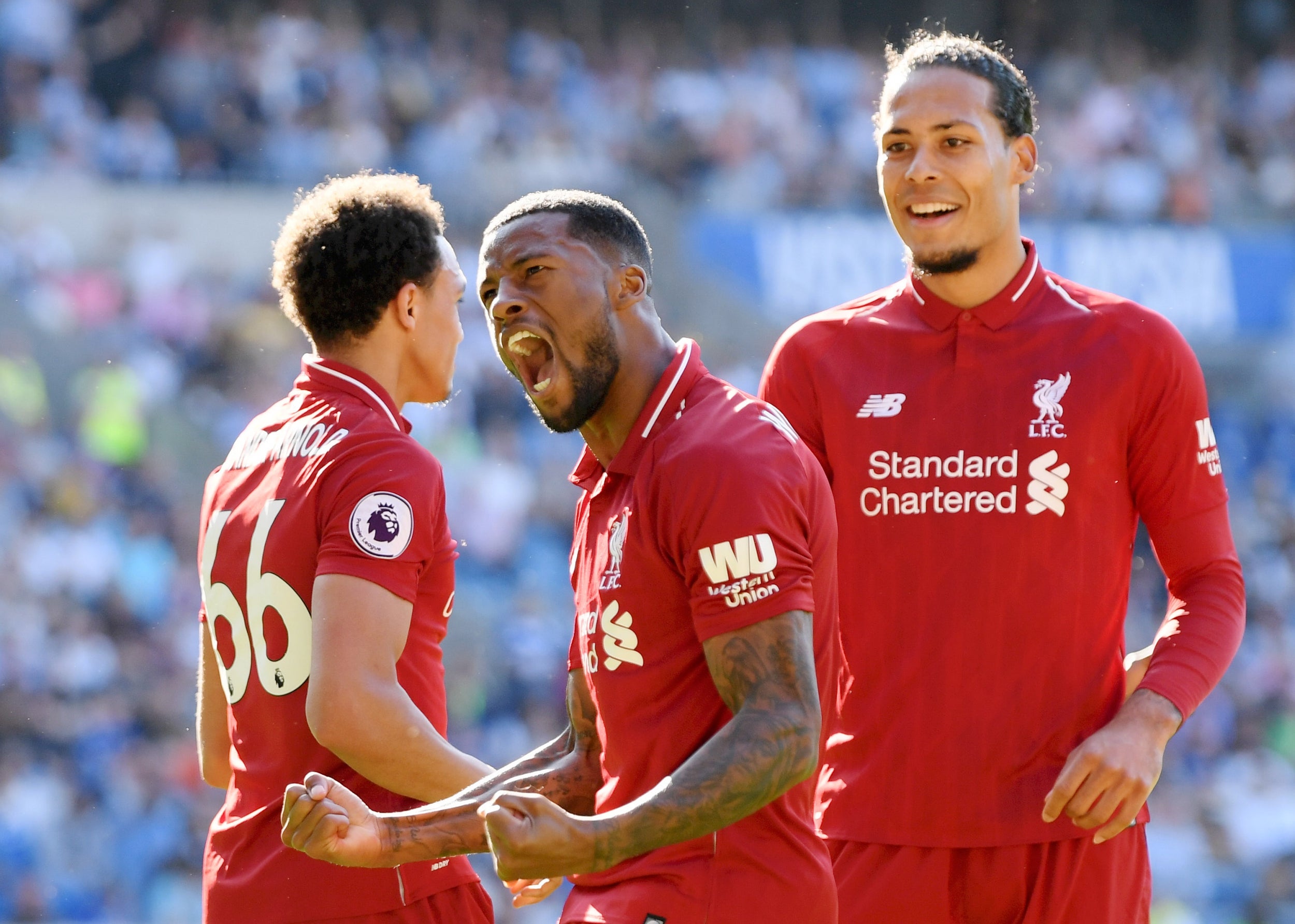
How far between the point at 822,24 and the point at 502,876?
20.5m

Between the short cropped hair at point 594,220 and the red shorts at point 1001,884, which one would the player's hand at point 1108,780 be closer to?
the red shorts at point 1001,884

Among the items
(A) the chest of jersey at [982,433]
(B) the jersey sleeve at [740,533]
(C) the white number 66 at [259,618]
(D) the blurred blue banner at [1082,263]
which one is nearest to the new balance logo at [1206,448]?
(A) the chest of jersey at [982,433]

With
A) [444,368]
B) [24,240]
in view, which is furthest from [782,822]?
[24,240]

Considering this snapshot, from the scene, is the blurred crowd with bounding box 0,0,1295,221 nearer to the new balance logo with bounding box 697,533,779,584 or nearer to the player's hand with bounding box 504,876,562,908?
the player's hand with bounding box 504,876,562,908

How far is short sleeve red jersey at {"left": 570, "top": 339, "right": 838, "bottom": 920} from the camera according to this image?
2.57 m

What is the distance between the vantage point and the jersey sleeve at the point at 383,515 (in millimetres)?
3258

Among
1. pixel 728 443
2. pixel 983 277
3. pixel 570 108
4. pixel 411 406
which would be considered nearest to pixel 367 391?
pixel 728 443

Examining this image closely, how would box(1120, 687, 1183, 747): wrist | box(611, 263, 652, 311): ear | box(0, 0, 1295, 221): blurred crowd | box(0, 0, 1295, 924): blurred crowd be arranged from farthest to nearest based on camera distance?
box(0, 0, 1295, 221): blurred crowd
box(0, 0, 1295, 924): blurred crowd
box(1120, 687, 1183, 747): wrist
box(611, 263, 652, 311): ear

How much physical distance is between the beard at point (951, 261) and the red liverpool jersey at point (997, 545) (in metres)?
0.11

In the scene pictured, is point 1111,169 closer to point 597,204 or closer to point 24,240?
point 24,240

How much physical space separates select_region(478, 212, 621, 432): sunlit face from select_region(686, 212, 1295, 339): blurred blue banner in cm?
1498

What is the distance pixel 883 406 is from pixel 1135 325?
1.83ft

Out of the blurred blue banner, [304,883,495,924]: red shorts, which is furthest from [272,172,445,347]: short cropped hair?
the blurred blue banner

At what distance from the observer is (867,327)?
11.7 ft
